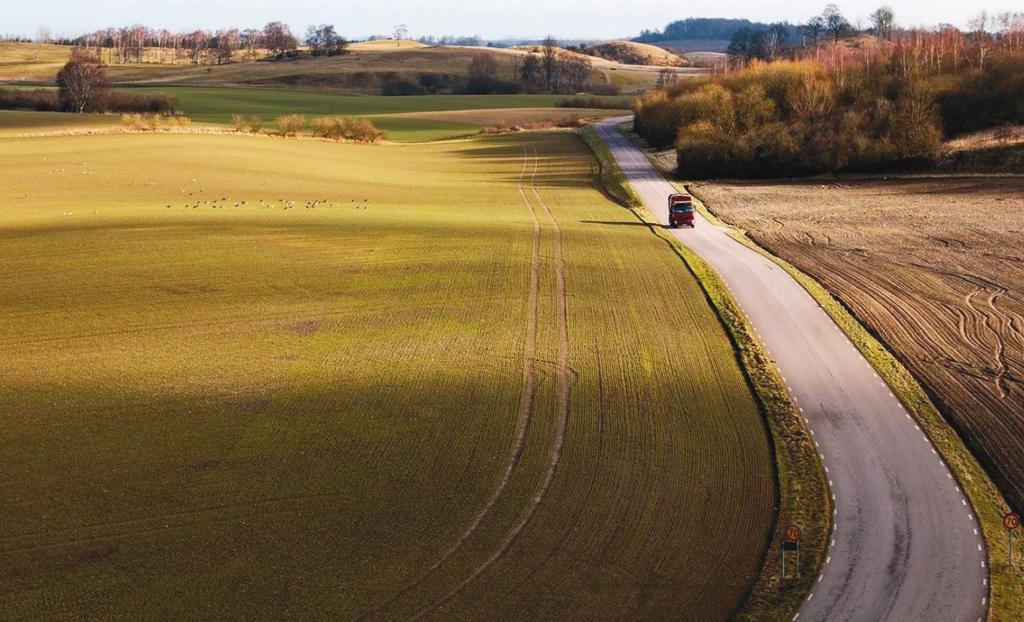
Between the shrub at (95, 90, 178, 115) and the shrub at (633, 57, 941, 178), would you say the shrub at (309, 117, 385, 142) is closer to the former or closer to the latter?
the shrub at (95, 90, 178, 115)

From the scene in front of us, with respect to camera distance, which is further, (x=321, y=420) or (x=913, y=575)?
(x=321, y=420)

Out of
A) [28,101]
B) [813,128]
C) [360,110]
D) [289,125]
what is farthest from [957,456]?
[360,110]

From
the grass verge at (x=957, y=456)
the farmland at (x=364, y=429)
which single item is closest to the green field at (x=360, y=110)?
the farmland at (x=364, y=429)

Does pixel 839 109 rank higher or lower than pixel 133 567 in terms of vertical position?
higher

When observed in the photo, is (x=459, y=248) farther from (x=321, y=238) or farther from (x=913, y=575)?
(x=913, y=575)

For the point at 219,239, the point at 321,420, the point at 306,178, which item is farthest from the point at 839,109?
the point at 321,420

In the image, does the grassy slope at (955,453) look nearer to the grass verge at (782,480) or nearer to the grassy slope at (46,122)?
the grass verge at (782,480)
